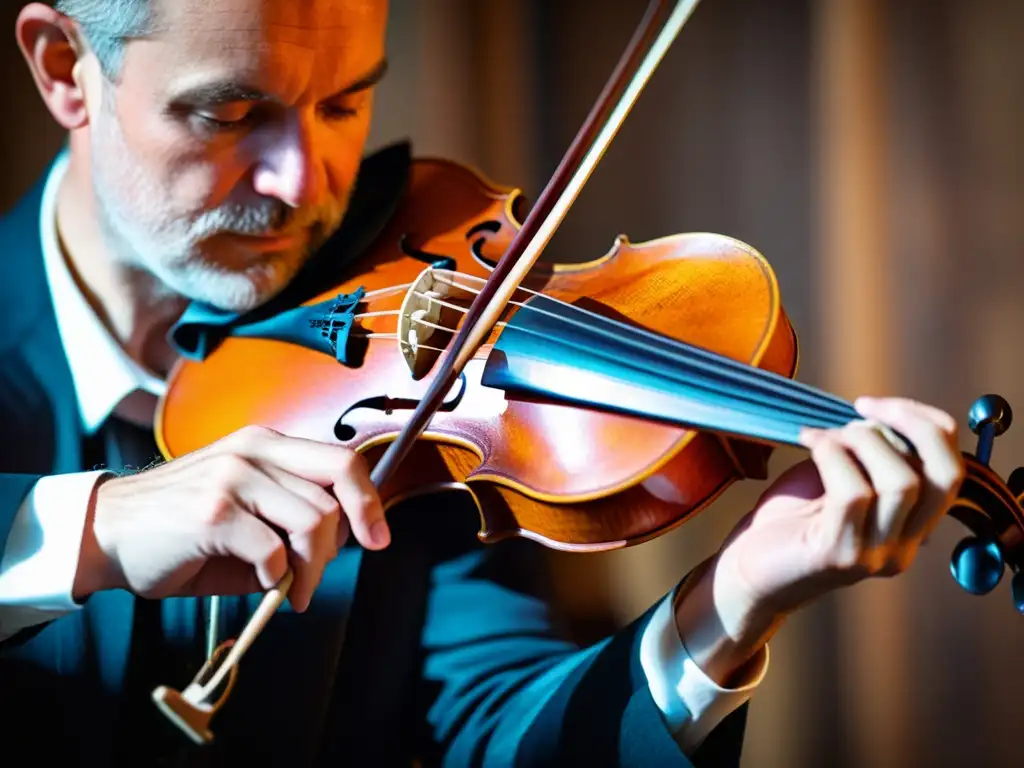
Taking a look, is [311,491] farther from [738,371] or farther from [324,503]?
[738,371]

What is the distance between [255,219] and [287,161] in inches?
2.6

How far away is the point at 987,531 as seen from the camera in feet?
2.36

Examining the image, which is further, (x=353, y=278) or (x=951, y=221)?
(x=951, y=221)

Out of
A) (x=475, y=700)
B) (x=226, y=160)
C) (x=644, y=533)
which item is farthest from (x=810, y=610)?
(x=226, y=160)

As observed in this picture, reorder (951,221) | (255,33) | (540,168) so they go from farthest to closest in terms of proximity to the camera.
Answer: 1. (540,168)
2. (951,221)
3. (255,33)

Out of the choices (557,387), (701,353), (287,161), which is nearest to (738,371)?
(701,353)

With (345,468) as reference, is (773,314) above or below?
above

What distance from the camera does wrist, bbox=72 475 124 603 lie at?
876mm

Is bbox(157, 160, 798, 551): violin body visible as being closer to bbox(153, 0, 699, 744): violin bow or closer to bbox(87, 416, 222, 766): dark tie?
bbox(153, 0, 699, 744): violin bow

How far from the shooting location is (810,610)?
1.23 metres

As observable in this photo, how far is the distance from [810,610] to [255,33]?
87 cm

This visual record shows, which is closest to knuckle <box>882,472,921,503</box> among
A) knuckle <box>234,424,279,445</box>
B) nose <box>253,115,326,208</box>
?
knuckle <box>234,424,279,445</box>

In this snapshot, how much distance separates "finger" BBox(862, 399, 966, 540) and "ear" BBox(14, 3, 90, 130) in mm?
846

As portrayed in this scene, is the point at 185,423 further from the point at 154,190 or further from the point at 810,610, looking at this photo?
the point at 810,610
